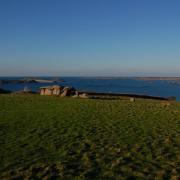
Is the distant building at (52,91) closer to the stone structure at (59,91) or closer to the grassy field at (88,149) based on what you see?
the stone structure at (59,91)

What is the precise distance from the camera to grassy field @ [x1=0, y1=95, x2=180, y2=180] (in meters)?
10.0

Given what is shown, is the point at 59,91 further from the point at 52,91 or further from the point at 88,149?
the point at 88,149

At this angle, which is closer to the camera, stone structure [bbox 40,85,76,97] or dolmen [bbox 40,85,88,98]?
dolmen [bbox 40,85,88,98]

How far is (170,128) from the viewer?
18844 mm

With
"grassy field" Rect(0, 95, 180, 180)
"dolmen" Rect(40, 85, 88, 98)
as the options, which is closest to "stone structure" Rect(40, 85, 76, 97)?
"dolmen" Rect(40, 85, 88, 98)

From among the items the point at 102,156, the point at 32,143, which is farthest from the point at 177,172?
the point at 32,143

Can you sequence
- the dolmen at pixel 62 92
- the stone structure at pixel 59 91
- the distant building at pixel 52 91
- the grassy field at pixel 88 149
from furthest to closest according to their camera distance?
the distant building at pixel 52 91, the stone structure at pixel 59 91, the dolmen at pixel 62 92, the grassy field at pixel 88 149

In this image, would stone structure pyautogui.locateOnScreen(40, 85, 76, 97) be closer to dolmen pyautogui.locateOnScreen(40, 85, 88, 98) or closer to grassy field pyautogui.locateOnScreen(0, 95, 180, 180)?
dolmen pyautogui.locateOnScreen(40, 85, 88, 98)

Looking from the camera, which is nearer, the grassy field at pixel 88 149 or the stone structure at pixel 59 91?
the grassy field at pixel 88 149

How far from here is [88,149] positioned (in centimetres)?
1297

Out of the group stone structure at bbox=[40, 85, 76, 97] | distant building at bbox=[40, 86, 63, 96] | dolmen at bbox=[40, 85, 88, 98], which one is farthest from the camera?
distant building at bbox=[40, 86, 63, 96]

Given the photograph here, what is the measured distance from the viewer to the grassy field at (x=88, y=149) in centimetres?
1005

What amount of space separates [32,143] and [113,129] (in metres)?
5.79

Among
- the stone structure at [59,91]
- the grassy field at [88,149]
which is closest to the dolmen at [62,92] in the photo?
the stone structure at [59,91]
